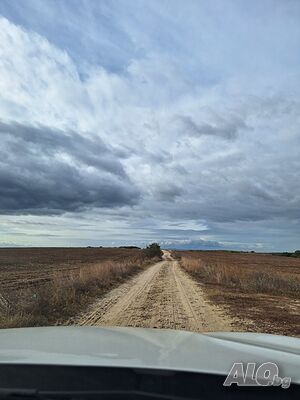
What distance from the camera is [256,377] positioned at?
2494 mm

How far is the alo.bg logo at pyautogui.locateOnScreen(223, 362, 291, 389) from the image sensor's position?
244cm

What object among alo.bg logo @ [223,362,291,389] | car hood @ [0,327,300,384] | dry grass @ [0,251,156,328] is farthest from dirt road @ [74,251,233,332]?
alo.bg logo @ [223,362,291,389]

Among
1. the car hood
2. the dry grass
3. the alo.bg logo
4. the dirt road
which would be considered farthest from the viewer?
the dirt road

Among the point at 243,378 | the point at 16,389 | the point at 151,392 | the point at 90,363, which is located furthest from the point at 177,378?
the point at 16,389

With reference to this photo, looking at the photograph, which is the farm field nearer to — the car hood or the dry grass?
the dry grass

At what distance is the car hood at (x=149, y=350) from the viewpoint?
2672 mm

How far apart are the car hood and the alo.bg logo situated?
0.05 meters

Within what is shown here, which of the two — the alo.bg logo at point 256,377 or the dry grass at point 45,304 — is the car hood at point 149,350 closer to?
the alo.bg logo at point 256,377

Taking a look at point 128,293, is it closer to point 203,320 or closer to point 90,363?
point 203,320

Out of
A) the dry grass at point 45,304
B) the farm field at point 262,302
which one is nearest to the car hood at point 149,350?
the dry grass at point 45,304

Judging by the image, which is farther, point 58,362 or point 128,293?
point 128,293

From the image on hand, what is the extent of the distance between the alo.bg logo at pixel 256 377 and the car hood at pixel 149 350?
5 centimetres

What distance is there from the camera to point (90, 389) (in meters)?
2.49

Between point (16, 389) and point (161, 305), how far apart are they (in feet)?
41.8
